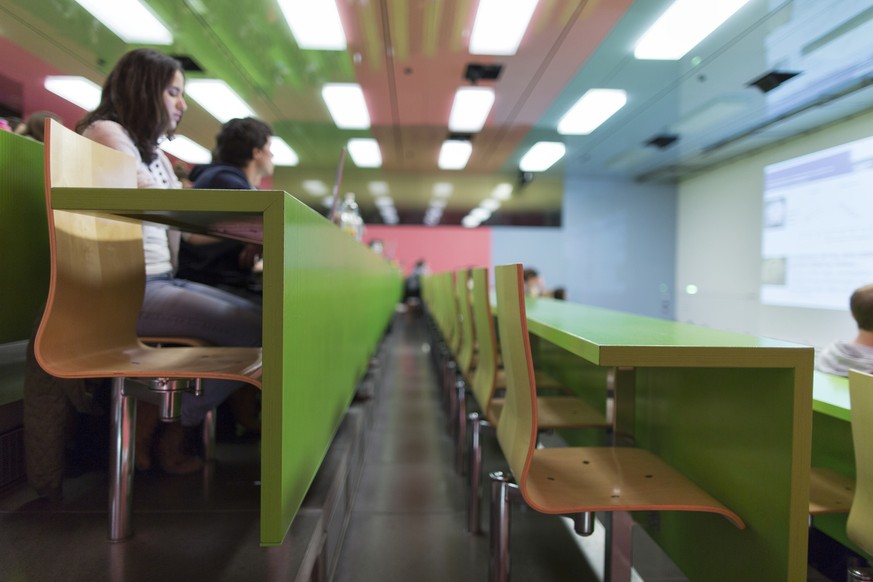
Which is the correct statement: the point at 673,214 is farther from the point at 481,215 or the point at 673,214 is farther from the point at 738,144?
the point at 481,215

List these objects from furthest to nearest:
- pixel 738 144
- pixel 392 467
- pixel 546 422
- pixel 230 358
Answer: pixel 738 144
pixel 392 467
pixel 546 422
pixel 230 358

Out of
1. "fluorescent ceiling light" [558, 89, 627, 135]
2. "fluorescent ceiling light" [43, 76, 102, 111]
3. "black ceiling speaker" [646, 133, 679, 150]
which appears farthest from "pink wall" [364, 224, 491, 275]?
"fluorescent ceiling light" [43, 76, 102, 111]

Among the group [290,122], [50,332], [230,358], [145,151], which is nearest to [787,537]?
[230,358]

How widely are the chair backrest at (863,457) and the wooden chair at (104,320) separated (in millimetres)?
1153

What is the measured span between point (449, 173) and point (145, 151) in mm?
7691

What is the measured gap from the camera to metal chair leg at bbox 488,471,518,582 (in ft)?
3.61

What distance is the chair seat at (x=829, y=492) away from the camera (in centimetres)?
122

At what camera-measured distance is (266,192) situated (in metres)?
0.81

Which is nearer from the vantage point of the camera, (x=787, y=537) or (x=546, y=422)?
(x=787, y=537)

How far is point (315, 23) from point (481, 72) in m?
1.54

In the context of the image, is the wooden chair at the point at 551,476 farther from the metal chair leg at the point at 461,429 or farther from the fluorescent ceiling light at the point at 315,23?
the fluorescent ceiling light at the point at 315,23

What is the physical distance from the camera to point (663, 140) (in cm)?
698

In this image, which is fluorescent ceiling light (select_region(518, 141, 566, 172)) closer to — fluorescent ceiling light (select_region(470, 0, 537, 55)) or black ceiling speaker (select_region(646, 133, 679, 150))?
black ceiling speaker (select_region(646, 133, 679, 150))

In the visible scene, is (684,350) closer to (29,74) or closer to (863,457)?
(863,457)
